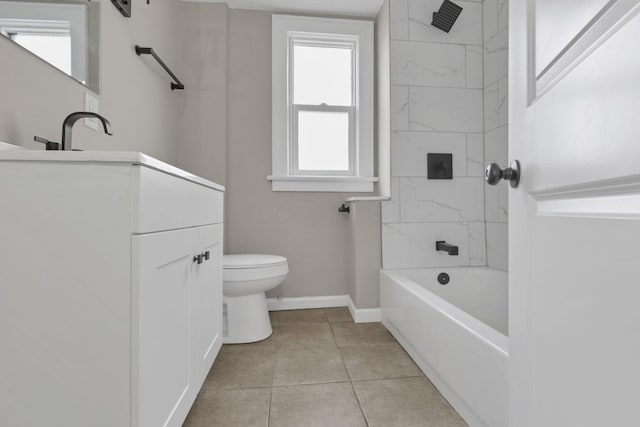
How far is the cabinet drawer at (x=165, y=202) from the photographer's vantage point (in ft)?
2.23

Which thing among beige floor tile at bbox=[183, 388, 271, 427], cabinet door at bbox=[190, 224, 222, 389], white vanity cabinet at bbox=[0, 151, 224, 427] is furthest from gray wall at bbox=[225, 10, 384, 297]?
white vanity cabinet at bbox=[0, 151, 224, 427]

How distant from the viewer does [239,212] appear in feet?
7.57

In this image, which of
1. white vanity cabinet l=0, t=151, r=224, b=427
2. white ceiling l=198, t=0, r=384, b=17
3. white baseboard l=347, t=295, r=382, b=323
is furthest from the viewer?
white ceiling l=198, t=0, r=384, b=17

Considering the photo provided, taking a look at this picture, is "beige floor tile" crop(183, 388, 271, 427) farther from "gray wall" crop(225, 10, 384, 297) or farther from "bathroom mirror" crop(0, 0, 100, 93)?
"bathroom mirror" crop(0, 0, 100, 93)

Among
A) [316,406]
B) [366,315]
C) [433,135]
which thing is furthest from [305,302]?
[433,135]

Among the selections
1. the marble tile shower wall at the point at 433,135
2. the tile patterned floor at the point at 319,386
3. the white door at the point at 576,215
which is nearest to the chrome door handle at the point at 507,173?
the white door at the point at 576,215

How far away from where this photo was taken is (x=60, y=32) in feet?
3.53

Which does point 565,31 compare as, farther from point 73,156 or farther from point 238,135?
point 238,135

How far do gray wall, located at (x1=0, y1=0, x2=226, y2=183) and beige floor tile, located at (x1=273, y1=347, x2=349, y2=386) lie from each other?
1.27m

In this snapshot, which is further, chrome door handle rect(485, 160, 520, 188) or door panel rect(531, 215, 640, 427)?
chrome door handle rect(485, 160, 520, 188)

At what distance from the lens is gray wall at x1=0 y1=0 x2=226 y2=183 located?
37.1 inches

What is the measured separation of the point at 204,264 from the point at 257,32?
1897mm

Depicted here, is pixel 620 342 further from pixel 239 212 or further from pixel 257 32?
pixel 257 32

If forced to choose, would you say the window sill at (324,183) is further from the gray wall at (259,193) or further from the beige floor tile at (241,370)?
the beige floor tile at (241,370)
